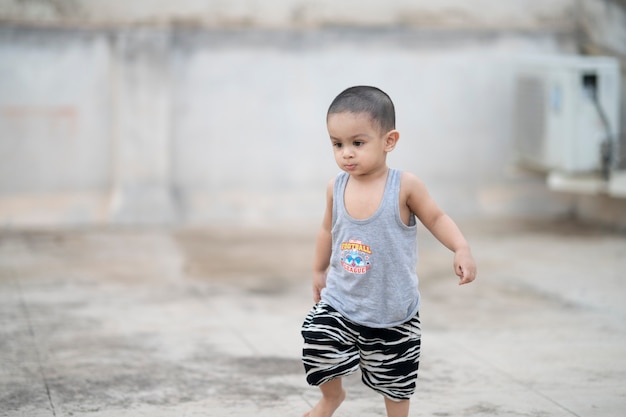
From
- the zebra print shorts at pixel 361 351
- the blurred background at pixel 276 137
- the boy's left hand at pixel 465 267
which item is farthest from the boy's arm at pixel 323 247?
the blurred background at pixel 276 137

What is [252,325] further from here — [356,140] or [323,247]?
[356,140]

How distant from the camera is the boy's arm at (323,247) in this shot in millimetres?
4270

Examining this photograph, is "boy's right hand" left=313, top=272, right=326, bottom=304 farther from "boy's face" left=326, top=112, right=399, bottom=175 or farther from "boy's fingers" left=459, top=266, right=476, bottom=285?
"boy's fingers" left=459, top=266, right=476, bottom=285

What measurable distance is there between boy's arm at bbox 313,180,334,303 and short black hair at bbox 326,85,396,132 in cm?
34

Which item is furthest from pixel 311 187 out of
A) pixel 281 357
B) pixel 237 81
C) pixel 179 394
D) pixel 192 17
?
pixel 179 394

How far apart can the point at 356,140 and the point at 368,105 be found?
140 mm

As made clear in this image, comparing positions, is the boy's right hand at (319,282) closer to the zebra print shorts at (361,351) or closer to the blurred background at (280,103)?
the zebra print shorts at (361,351)

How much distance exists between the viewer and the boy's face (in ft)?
13.3

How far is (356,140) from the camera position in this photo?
4.09 m

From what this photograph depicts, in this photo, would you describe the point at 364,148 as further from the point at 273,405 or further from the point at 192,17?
the point at 192,17

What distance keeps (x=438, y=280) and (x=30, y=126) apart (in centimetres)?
433

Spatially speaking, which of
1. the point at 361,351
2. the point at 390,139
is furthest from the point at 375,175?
the point at 361,351

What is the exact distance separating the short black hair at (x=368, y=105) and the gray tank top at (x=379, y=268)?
9.9 inches

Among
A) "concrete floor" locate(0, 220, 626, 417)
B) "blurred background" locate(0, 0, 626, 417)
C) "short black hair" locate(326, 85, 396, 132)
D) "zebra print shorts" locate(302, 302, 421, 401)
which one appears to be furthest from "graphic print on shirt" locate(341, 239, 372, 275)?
"blurred background" locate(0, 0, 626, 417)
